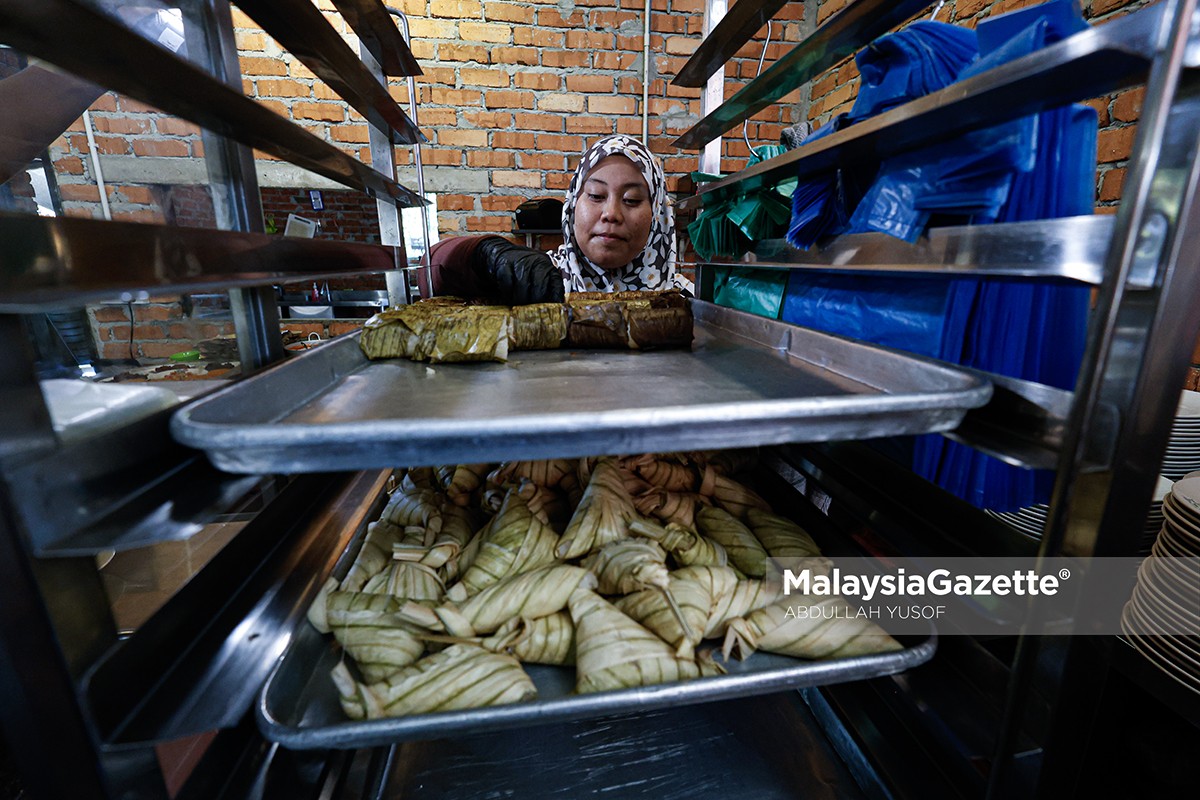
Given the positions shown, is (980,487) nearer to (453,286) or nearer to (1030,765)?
(1030,765)

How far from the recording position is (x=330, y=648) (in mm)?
637

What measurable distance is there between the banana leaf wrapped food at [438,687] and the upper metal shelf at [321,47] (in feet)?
3.12

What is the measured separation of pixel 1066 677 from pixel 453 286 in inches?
74.1

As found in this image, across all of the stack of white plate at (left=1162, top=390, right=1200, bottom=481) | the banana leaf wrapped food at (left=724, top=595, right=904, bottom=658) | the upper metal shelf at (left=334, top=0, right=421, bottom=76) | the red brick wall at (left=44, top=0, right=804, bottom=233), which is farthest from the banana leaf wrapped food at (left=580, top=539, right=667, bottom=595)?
the red brick wall at (left=44, top=0, right=804, bottom=233)

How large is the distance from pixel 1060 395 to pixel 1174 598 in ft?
2.84

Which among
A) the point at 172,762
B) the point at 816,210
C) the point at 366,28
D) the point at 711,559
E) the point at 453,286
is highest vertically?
the point at 366,28

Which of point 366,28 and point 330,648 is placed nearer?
point 330,648

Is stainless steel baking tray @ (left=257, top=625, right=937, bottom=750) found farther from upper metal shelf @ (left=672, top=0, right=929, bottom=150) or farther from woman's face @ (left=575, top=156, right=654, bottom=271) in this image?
woman's face @ (left=575, top=156, right=654, bottom=271)

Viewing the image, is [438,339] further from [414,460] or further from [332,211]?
[332,211]

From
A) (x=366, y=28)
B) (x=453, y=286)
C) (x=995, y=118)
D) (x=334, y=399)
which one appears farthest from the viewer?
(x=453, y=286)

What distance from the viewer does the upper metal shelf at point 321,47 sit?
767mm

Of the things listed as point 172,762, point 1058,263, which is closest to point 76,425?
point 172,762

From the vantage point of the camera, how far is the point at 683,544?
0.76 m

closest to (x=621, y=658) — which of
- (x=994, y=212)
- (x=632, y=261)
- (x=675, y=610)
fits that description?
(x=675, y=610)
